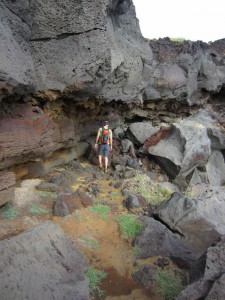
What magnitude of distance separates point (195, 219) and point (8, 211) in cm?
332

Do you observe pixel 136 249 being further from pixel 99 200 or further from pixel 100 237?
pixel 99 200

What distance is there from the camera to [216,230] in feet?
17.1

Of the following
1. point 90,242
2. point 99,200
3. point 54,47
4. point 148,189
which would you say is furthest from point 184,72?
point 90,242

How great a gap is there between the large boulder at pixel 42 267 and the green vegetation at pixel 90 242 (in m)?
0.72

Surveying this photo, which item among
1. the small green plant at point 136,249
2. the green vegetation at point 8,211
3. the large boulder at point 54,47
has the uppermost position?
the large boulder at point 54,47

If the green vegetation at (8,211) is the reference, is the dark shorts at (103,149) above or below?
above

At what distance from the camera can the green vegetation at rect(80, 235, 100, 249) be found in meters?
4.64

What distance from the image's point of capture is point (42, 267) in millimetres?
3354

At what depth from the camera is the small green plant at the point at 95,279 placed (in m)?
3.61

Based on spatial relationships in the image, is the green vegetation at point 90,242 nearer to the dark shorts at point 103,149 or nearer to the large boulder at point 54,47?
the large boulder at point 54,47

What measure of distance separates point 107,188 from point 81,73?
2856 millimetres

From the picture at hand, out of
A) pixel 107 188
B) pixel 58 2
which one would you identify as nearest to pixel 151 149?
pixel 107 188

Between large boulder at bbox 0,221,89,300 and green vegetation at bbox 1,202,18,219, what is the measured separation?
1310 mm

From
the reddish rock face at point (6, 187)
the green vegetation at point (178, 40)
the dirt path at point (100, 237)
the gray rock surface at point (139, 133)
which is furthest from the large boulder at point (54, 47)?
the green vegetation at point (178, 40)
